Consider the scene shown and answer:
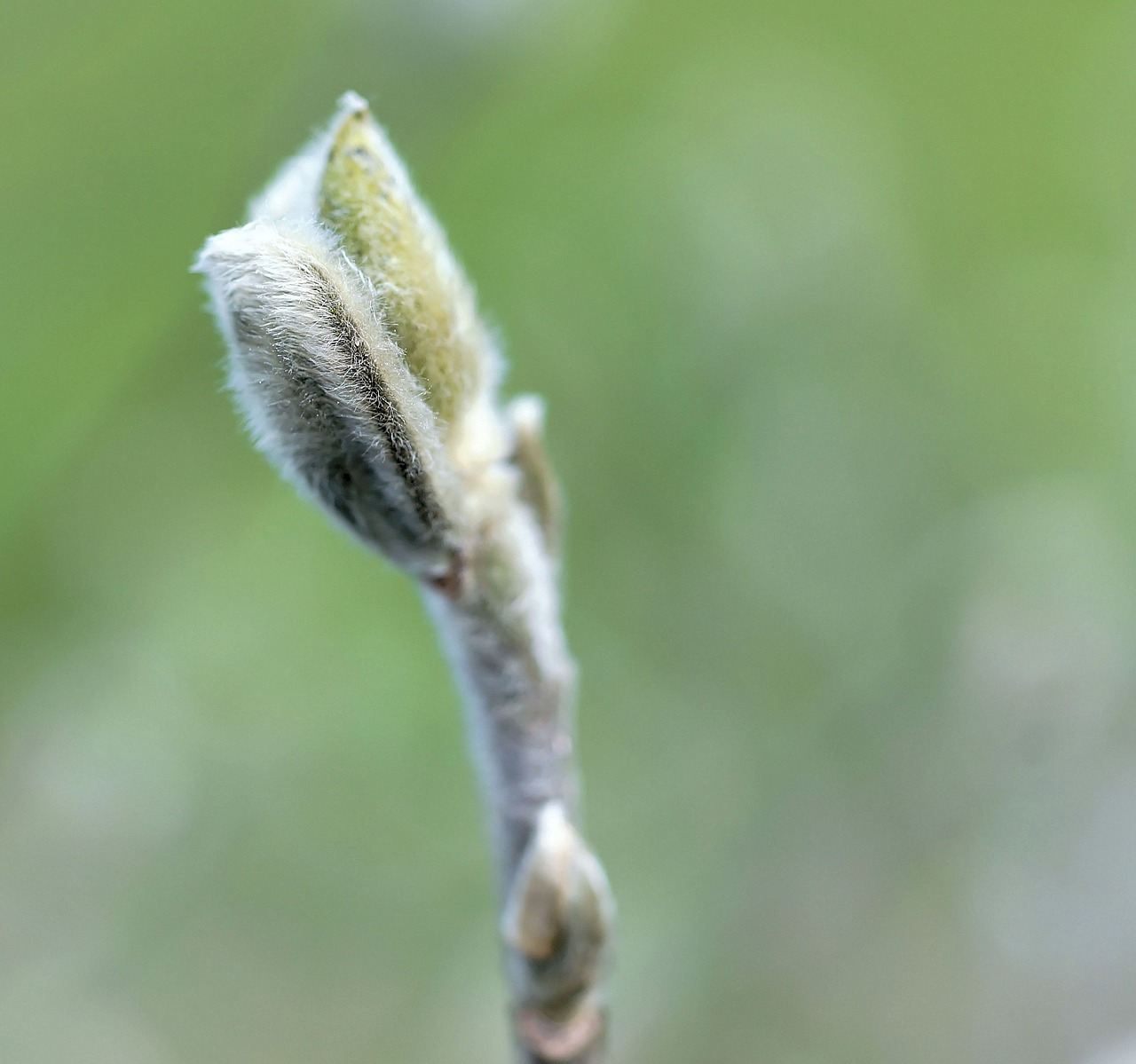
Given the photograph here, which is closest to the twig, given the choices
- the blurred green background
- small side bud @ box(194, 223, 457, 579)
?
small side bud @ box(194, 223, 457, 579)

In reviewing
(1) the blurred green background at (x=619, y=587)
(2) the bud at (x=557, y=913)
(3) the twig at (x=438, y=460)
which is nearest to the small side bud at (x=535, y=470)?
(3) the twig at (x=438, y=460)

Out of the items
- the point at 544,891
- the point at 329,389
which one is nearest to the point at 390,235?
the point at 329,389

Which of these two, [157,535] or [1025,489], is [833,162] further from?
[157,535]

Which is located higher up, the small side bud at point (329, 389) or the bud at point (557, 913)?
the small side bud at point (329, 389)

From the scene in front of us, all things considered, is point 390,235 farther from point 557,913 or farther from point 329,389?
point 557,913

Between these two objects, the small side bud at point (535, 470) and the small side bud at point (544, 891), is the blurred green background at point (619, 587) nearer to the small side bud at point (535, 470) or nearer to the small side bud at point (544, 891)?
the small side bud at point (535, 470)

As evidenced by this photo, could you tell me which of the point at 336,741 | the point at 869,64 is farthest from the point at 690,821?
the point at 869,64

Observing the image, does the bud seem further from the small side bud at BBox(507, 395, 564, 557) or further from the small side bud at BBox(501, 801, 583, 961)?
the small side bud at BBox(507, 395, 564, 557)
